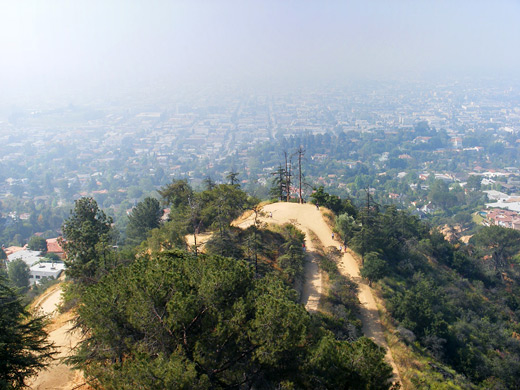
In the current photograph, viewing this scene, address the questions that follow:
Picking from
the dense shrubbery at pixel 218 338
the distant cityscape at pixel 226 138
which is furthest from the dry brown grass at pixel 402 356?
the distant cityscape at pixel 226 138

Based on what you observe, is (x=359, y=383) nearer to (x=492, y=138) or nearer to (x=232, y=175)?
(x=232, y=175)

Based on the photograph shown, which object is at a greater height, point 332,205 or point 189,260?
point 189,260

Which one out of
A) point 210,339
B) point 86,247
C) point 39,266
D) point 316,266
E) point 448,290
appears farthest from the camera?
point 39,266

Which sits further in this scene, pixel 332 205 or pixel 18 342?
pixel 332 205

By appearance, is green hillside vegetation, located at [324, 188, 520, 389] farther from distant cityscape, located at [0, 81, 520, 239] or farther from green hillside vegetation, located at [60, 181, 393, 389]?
distant cityscape, located at [0, 81, 520, 239]

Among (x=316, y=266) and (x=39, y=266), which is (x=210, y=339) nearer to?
(x=316, y=266)

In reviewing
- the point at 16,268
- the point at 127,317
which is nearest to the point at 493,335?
the point at 127,317

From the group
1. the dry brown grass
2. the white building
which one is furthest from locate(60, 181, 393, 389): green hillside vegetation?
the white building

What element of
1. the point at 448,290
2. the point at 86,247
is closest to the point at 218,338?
the point at 86,247
